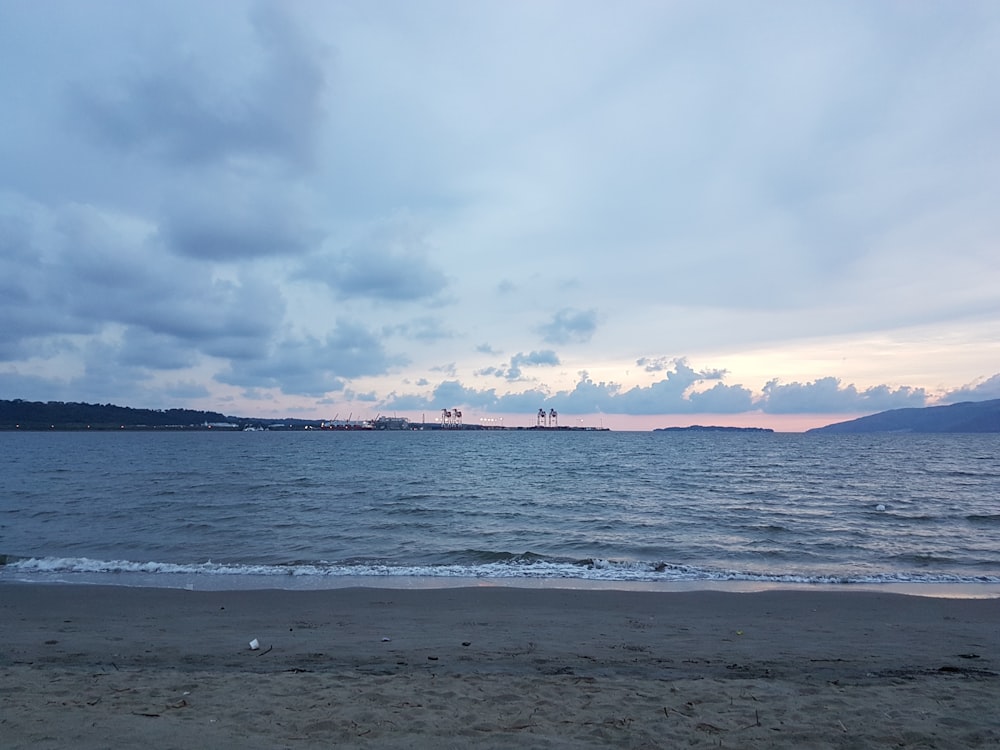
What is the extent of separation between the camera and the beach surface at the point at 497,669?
635 cm

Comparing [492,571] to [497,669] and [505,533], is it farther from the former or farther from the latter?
[497,669]

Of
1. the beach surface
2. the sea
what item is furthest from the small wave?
the beach surface

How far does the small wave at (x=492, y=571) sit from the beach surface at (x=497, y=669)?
6.36ft

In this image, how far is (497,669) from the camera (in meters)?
8.74

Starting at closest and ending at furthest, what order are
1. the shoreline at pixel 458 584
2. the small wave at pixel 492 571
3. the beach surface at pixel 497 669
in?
1. the beach surface at pixel 497 669
2. the shoreline at pixel 458 584
3. the small wave at pixel 492 571

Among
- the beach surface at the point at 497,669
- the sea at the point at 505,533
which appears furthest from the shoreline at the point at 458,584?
the beach surface at the point at 497,669

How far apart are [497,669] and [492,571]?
8.22 meters

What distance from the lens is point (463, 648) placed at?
9875 millimetres

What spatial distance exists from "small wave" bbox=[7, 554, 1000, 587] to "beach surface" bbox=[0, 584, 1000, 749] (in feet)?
6.36

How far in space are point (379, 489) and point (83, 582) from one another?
23007 millimetres

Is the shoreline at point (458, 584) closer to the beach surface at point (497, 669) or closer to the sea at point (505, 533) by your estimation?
the sea at point (505, 533)

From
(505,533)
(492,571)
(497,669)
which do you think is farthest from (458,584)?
(505,533)

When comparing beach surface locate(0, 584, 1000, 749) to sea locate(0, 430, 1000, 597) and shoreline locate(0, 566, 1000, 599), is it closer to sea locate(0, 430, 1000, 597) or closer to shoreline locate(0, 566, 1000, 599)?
shoreline locate(0, 566, 1000, 599)

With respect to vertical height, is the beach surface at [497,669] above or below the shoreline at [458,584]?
above
